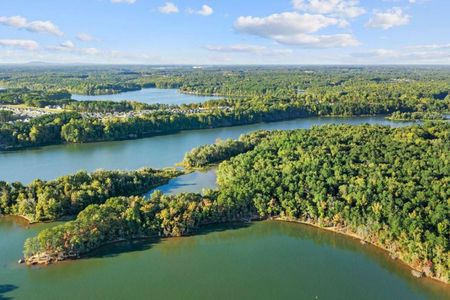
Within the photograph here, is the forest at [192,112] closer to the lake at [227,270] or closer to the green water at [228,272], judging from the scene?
the lake at [227,270]

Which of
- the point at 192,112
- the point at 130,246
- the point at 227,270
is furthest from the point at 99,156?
the point at 227,270

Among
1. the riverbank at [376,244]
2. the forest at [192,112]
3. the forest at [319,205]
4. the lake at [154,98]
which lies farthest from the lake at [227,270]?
the lake at [154,98]

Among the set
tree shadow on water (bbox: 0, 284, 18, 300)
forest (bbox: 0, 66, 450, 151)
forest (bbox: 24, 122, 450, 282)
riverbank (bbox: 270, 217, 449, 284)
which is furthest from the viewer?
forest (bbox: 0, 66, 450, 151)

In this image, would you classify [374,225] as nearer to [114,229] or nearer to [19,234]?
[114,229]

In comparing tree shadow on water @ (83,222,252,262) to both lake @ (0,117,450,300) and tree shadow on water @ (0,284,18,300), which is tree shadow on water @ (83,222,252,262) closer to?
lake @ (0,117,450,300)

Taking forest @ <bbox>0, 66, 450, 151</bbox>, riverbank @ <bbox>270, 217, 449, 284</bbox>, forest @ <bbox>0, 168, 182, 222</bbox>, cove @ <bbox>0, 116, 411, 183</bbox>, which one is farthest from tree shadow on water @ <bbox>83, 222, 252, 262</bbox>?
forest @ <bbox>0, 66, 450, 151</bbox>
